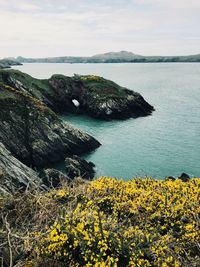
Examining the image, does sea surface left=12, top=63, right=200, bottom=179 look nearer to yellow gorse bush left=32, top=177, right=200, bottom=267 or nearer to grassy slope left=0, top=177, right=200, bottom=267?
yellow gorse bush left=32, top=177, right=200, bottom=267

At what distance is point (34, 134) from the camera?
49.5 m

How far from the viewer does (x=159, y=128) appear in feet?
221

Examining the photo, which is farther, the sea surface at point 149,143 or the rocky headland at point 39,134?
the sea surface at point 149,143

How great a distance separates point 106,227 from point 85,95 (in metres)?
79.6

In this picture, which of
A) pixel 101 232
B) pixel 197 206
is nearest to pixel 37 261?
pixel 101 232

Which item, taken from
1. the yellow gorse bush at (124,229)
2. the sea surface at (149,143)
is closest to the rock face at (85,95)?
the sea surface at (149,143)

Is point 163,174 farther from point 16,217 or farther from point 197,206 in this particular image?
point 16,217

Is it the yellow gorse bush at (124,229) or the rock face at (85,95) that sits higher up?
the yellow gorse bush at (124,229)

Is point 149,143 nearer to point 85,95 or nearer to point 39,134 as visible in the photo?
point 39,134

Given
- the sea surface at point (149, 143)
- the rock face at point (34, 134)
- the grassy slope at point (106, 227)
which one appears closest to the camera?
the grassy slope at point (106, 227)

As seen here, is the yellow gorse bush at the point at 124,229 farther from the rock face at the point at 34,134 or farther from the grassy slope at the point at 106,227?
the rock face at the point at 34,134

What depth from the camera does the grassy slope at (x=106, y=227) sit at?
34.8 ft

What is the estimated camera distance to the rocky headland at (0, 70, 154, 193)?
35.3 m

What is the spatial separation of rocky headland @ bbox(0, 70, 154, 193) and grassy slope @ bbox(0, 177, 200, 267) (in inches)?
291
